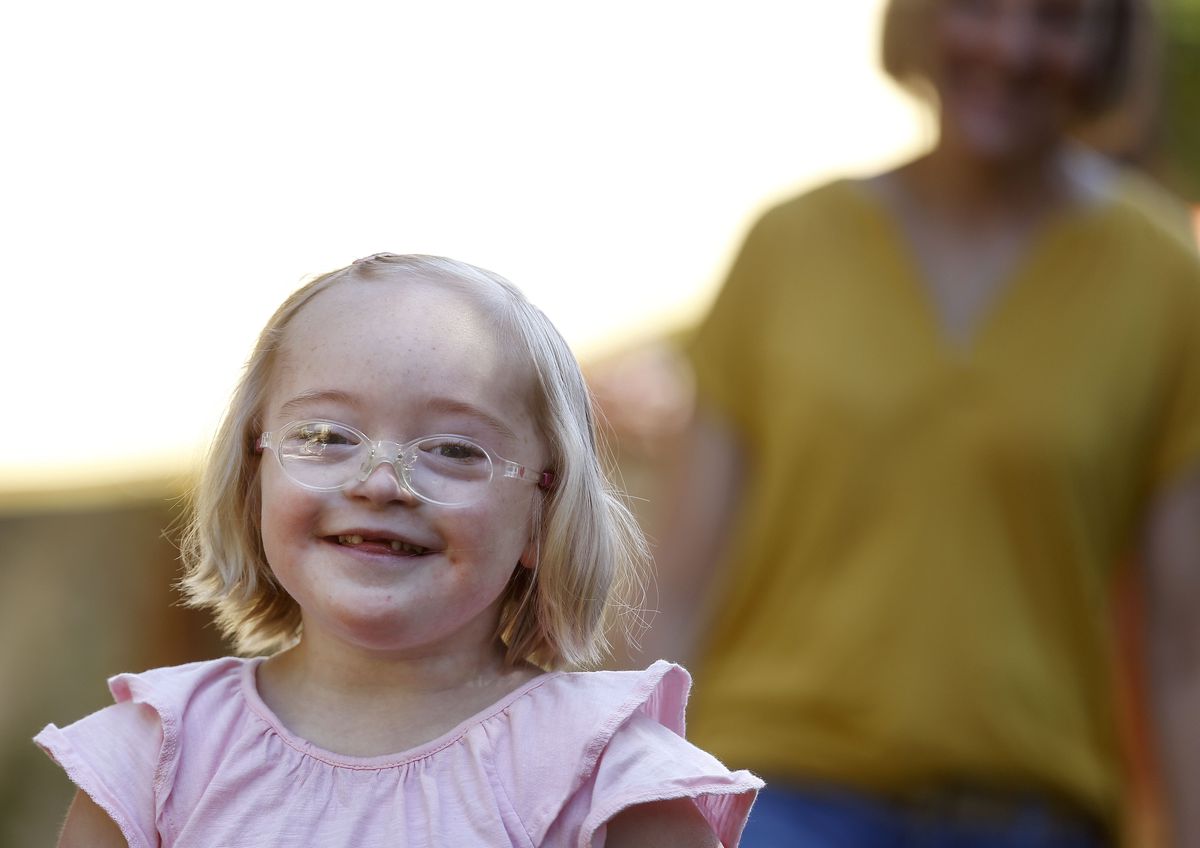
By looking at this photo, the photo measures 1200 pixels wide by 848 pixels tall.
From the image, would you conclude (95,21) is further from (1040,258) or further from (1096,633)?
(1096,633)

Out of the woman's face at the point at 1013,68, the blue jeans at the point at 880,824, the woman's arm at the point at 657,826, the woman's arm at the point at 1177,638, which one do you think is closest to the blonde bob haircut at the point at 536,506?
the woman's arm at the point at 657,826

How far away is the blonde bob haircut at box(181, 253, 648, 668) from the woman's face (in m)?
1.81

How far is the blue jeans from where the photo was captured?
2922mm

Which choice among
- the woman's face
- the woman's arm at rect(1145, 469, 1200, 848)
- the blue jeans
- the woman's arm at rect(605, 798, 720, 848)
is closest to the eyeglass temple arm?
the woman's arm at rect(605, 798, 720, 848)

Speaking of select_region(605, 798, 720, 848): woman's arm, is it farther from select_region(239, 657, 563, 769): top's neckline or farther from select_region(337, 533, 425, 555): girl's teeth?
select_region(337, 533, 425, 555): girl's teeth

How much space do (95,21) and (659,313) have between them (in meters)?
1.87

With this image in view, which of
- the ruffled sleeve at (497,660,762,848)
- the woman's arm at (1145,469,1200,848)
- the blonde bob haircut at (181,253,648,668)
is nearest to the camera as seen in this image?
the ruffled sleeve at (497,660,762,848)

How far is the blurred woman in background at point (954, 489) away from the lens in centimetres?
300

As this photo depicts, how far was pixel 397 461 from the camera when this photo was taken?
1.63 metres

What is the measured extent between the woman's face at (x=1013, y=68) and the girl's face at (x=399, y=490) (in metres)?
1.93

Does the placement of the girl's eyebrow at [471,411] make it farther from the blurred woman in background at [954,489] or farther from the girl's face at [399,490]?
the blurred woman in background at [954,489]

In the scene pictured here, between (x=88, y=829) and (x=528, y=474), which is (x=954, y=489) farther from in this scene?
(x=88, y=829)

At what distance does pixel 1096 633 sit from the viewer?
310 cm

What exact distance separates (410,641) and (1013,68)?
2.16 meters
